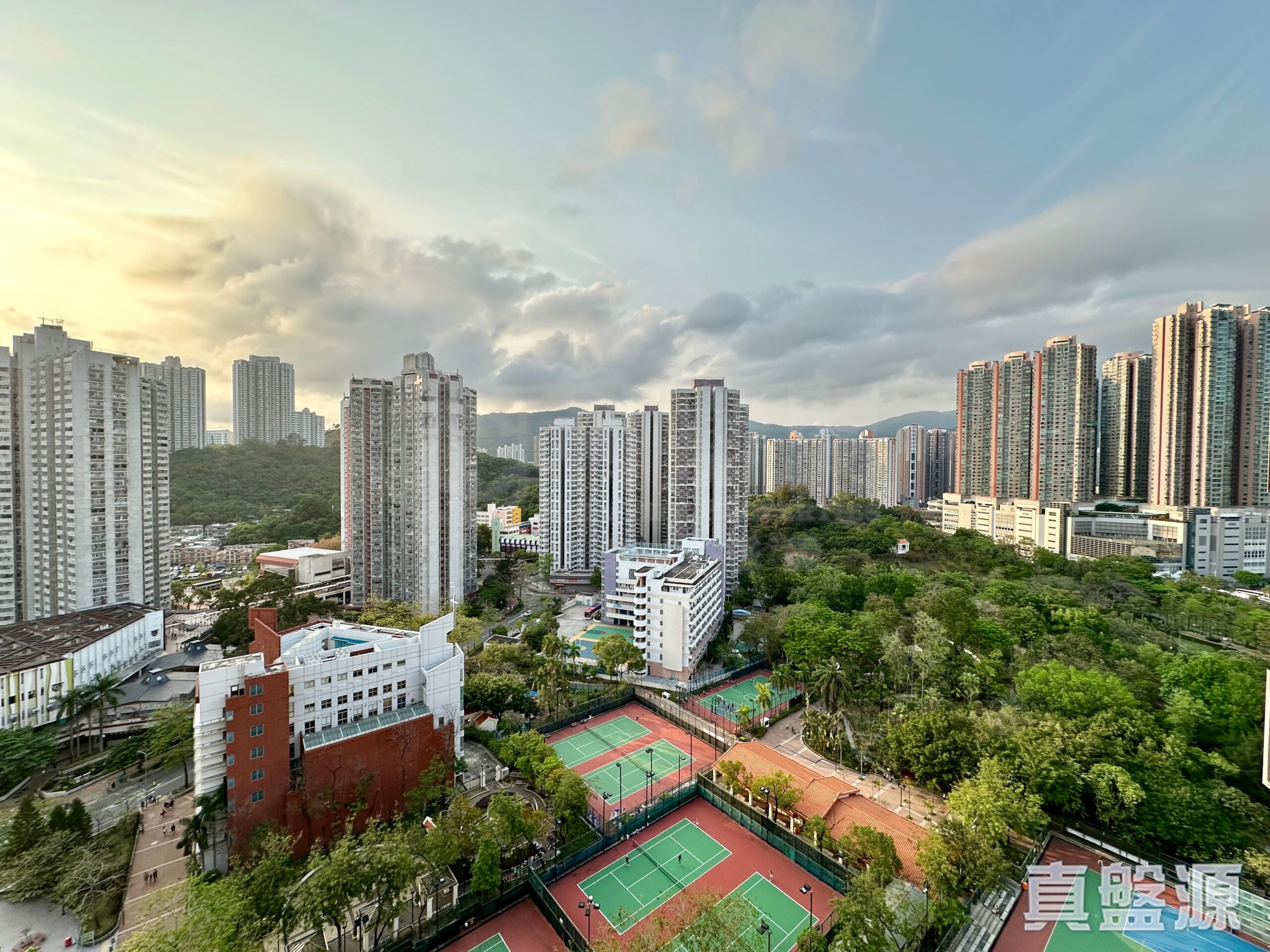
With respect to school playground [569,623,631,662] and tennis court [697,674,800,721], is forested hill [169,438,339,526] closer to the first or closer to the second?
school playground [569,623,631,662]

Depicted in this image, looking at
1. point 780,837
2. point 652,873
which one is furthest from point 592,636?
point 780,837

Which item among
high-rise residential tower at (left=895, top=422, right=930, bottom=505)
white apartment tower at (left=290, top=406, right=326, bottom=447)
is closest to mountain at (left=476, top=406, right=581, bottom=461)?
white apartment tower at (left=290, top=406, right=326, bottom=447)

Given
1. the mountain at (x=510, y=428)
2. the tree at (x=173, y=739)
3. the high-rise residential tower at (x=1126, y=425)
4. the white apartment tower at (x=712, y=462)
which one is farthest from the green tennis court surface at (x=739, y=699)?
the mountain at (x=510, y=428)

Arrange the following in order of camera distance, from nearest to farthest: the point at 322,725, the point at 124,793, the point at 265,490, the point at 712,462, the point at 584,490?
the point at 322,725 → the point at 124,793 → the point at 712,462 → the point at 584,490 → the point at 265,490

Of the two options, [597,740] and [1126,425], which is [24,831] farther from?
[1126,425]

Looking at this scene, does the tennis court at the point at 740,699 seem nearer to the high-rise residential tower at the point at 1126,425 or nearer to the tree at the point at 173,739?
the tree at the point at 173,739
